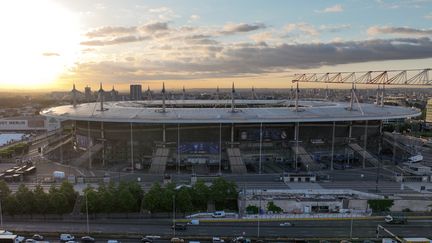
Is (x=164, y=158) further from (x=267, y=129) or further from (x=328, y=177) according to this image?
(x=328, y=177)

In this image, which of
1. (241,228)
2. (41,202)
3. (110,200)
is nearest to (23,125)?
(41,202)

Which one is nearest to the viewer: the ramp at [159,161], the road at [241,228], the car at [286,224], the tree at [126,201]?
the road at [241,228]

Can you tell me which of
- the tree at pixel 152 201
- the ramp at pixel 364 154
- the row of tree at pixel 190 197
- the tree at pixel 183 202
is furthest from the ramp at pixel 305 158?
the tree at pixel 152 201

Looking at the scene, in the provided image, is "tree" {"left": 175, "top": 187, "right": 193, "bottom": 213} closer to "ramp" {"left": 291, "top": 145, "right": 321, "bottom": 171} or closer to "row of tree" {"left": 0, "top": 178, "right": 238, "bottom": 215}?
"row of tree" {"left": 0, "top": 178, "right": 238, "bottom": 215}

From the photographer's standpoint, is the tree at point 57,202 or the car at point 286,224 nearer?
the car at point 286,224

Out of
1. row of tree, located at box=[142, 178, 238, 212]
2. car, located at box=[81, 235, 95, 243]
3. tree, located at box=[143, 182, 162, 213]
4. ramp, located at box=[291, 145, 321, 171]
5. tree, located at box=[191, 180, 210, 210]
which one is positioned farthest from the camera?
ramp, located at box=[291, 145, 321, 171]

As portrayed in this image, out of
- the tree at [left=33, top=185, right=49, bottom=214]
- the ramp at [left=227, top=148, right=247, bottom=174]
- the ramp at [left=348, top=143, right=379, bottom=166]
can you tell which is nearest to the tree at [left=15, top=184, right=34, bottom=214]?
the tree at [left=33, top=185, right=49, bottom=214]

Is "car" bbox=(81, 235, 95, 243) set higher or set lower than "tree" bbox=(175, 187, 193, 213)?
lower

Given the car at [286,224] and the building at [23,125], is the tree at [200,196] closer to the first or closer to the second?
the car at [286,224]
